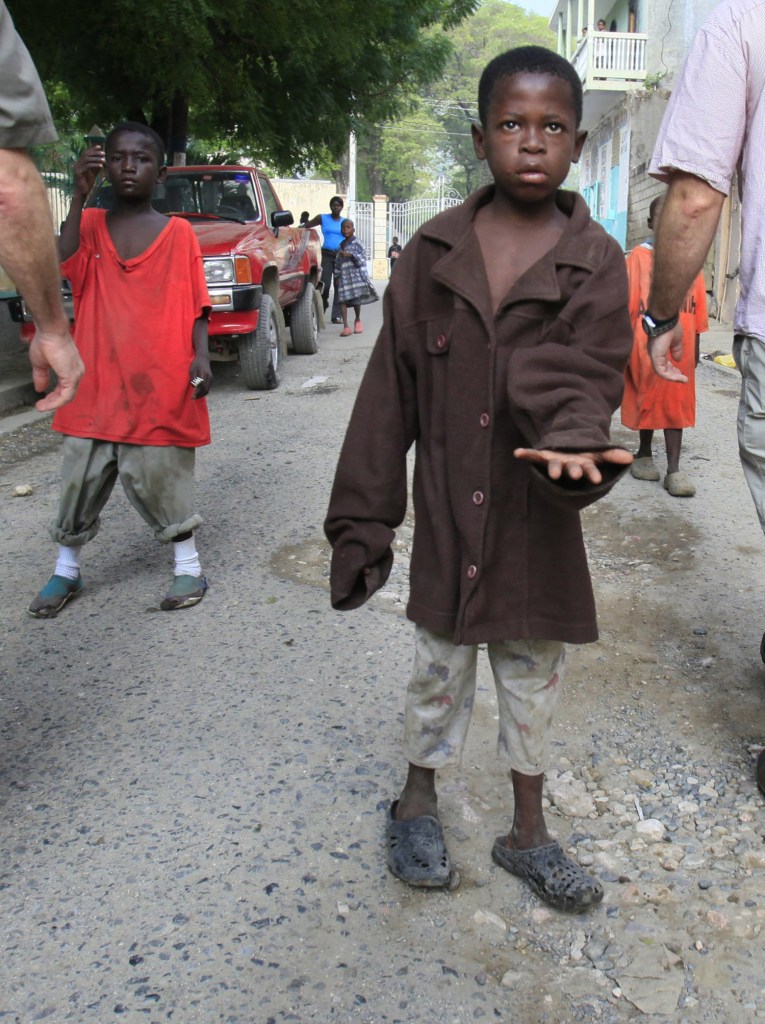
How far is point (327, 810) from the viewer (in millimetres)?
2723

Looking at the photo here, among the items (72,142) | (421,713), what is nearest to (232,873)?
(421,713)

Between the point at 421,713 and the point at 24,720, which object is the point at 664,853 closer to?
the point at 421,713

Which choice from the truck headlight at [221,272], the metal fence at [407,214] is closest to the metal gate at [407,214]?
the metal fence at [407,214]

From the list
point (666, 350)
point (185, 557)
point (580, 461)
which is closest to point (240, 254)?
point (185, 557)

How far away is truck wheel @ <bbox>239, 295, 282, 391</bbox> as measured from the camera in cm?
905

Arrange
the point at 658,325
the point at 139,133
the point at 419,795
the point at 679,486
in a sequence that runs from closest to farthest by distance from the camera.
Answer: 1. the point at 419,795
2. the point at 658,325
3. the point at 139,133
4. the point at 679,486

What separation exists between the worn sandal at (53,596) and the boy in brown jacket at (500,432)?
2150mm

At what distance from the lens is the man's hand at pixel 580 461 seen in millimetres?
1863

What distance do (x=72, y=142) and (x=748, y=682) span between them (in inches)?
824

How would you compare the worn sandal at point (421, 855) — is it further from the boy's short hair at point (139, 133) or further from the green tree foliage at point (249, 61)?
the green tree foliage at point (249, 61)

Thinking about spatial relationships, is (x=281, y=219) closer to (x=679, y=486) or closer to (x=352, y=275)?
(x=352, y=275)

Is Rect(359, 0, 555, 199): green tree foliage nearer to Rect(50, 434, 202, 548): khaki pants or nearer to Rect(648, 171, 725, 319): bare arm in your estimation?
Rect(50, 434, 202, 548): khaki pants

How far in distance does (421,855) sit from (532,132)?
5.37 ft

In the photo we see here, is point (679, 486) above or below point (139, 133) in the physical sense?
below
